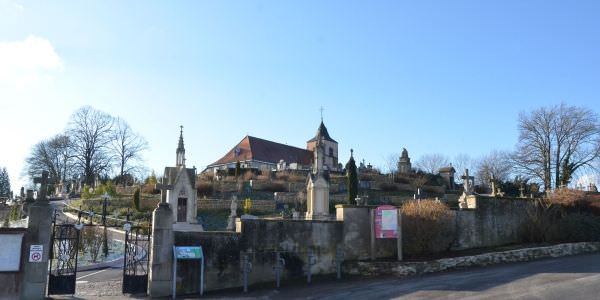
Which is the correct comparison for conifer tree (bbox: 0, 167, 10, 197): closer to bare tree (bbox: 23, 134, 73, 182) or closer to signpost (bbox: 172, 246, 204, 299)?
bare tree (bbox: 23, 134, 73, 182)

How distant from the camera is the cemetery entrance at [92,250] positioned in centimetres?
1255

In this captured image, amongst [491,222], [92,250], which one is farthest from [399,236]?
[92,250]

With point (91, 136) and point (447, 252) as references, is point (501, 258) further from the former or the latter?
point (91, 136)

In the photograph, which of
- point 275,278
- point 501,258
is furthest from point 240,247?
point 501,258

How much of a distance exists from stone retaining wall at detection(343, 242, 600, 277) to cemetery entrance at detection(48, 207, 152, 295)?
6.29 metres

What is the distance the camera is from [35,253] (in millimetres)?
12242

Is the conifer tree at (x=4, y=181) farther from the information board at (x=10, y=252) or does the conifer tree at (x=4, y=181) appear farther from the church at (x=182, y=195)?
the information board at (x=10, y=252)

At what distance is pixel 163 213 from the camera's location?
13.0 m

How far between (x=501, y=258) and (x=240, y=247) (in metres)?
8.75

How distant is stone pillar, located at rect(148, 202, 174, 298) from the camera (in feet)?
41.7

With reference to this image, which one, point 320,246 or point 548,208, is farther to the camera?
point 548,208

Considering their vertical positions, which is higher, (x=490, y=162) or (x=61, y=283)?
(x=490, y=162)

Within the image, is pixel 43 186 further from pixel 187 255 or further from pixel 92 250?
pixel 92 250

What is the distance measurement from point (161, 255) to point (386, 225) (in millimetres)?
7091
